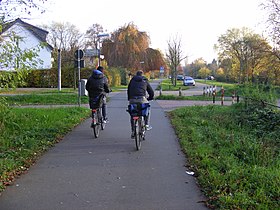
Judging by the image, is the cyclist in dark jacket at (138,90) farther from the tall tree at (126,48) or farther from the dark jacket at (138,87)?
the tall tree at (126,48)

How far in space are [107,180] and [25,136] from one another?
409 centimetres

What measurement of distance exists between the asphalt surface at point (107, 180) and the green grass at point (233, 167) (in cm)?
24

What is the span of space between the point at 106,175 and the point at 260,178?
2340 mm

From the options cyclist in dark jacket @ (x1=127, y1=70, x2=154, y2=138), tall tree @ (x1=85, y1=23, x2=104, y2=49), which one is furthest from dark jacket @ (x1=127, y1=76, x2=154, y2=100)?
tall tree @ (x1=85, y1=23, x2=104, y2=49)

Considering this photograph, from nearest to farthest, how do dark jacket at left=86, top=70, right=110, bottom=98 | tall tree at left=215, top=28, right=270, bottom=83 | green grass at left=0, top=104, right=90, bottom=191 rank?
1. green grass at left=0, top=104, right=90, bottom=191
2. dark jacket at left=86, top=70, right=110, bottom=98
3. tall tree at left=215, top=28, right=270, bottom=83

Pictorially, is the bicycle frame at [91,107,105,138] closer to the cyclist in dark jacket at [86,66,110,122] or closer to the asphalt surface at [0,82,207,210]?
the cyclist in dark jacket at [86,66,110,122]

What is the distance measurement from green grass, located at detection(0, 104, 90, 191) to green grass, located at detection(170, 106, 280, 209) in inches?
117

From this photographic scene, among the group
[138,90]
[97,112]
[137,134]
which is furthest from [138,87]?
[97,112]

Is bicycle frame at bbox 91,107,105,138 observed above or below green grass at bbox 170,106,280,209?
above

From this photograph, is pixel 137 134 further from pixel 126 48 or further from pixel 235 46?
pixel 235 46

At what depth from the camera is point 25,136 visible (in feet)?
27.6

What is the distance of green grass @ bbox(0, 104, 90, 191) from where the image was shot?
573 cm

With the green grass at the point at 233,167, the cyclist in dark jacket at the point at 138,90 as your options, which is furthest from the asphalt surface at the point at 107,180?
the cyclist in dark jacket at the point at 138,90

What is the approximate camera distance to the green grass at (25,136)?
5.73 metres
